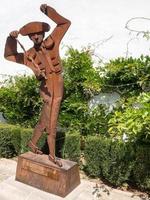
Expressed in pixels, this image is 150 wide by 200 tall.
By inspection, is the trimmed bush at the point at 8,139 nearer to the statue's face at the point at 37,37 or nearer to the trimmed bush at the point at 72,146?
the trimmed bush at the point at 72,146

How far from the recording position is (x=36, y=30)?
529cm

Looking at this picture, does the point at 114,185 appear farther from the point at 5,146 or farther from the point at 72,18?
the point at 72,18

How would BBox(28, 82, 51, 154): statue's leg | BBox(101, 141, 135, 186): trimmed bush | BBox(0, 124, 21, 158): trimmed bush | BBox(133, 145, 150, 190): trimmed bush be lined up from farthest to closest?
BBox(0, 124, 21, 158): trimmed bush, BBox(101, 141, 135, 186): trimmed bush, BBox(133, 145, 150, 190): trimmed bush, BBox(28, 82, 51, 154): statue's leg

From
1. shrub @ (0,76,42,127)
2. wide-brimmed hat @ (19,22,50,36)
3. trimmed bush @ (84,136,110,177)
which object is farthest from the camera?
shrub @ (0,76,42,127)

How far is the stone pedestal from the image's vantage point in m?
5.20

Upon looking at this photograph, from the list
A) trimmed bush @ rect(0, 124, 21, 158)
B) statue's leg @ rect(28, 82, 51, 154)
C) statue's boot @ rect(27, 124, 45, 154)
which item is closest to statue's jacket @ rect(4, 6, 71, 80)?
statue's leg @ rect(28, 82, 51, 154)

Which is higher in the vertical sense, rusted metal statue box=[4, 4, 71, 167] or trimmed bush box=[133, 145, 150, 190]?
rusted metal statue box=[4, 4, 71, 167]

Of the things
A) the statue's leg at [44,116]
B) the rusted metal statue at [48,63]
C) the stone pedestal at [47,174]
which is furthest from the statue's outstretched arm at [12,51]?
the stone pedestal at [47,174]

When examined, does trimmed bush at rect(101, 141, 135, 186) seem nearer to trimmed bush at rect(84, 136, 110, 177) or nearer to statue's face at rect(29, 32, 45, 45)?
trimmed bush at rect(84, 136, 110, 177)

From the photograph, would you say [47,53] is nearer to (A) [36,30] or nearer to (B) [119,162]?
(A) [36,30]

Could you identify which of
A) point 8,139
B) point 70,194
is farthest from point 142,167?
point 8,139

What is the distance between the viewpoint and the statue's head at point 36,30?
527 cm

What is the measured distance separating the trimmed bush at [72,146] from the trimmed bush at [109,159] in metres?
0.36

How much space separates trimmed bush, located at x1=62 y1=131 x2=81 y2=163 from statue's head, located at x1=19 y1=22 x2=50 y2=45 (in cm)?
249
